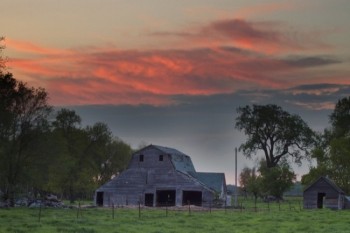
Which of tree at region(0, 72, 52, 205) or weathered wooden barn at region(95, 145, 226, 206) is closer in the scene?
tree at region(0, 72, 52, 205)

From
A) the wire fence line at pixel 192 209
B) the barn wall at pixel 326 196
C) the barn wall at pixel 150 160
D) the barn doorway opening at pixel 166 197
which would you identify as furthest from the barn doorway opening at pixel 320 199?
the barn wall at pixel 150 160

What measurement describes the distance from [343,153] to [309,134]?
20.7 meters

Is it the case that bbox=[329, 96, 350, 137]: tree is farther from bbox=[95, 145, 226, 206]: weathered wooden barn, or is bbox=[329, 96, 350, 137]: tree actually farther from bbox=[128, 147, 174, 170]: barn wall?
bbox=[128, 147, 174, 170]: barn wall

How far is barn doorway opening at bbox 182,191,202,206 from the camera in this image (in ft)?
Answer: 283

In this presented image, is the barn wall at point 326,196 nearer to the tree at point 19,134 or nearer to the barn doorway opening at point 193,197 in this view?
the barn doorway opening at point 193,197

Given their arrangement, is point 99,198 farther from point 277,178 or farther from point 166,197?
point 277,178

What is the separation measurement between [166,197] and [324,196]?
22885mm

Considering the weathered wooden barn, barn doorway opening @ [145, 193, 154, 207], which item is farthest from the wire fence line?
the weathered wooden barn

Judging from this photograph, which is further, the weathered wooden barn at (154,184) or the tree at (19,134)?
the weathered wooden barn at (154,184)

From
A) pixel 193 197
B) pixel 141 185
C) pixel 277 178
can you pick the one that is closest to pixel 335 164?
pixel 277 178

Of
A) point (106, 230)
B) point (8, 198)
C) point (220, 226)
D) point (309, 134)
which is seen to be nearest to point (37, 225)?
point (106, 230)

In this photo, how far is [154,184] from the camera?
8694 cm

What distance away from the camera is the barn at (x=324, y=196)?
83.9 metres

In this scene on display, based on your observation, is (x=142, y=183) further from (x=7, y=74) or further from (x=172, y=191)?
(x=7, y=74)
